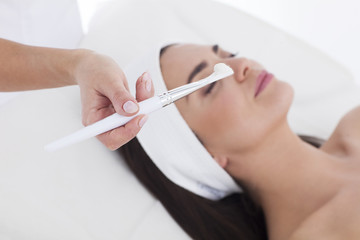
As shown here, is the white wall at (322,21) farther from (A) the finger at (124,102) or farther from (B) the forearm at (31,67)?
(A) the finger at (124,102)

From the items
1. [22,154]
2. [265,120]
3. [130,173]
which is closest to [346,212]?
[265,120]

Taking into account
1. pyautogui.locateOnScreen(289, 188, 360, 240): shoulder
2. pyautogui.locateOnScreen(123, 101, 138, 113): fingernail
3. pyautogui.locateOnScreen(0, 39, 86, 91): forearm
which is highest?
pyautogui.locateOnScreen(0, 39, 86, 91): forearm

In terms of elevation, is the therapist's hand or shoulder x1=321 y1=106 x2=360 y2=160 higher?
the therapist's hand

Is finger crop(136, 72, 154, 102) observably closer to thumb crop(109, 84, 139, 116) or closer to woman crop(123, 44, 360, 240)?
thumb crop(109, 84, 139, 116)

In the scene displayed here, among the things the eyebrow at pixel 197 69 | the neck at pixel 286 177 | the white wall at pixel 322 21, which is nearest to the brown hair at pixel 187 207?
the neck at pixel 286 177

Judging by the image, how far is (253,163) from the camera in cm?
111

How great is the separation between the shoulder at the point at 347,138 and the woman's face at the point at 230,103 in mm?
293

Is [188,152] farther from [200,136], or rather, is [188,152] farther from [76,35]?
[76,35]

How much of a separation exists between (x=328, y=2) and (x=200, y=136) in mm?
916

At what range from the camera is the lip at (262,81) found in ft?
3.46

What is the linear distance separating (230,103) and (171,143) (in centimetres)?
19

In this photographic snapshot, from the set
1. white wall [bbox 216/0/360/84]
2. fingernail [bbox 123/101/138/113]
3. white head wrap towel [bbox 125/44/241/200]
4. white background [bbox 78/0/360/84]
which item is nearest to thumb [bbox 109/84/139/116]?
fingernail [bbox 123/101/138/113]

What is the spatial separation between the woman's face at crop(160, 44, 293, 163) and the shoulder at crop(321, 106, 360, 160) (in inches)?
11.5

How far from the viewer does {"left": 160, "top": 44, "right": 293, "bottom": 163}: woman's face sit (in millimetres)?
1020
